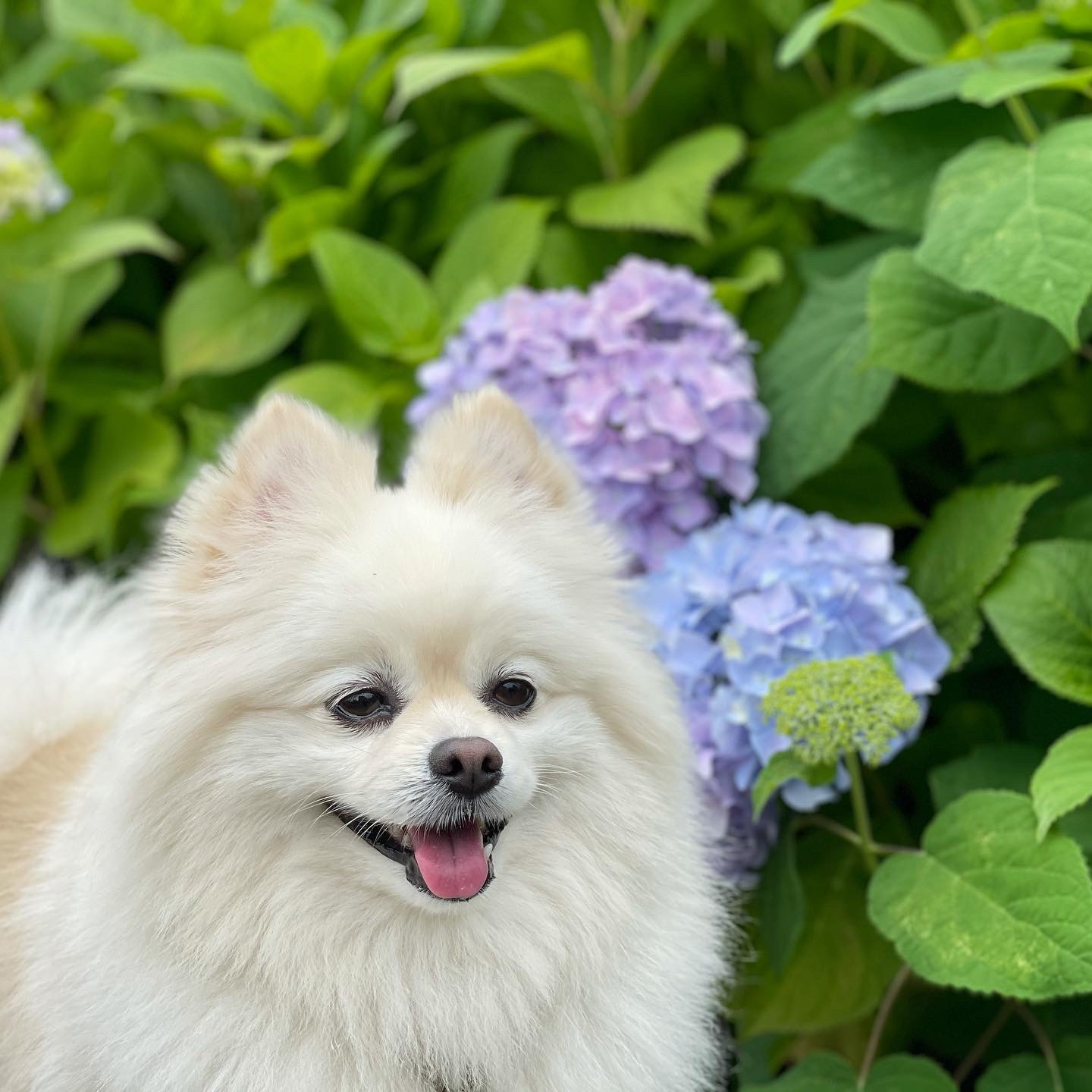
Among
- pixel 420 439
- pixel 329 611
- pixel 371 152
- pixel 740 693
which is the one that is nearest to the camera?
pixel 329 611

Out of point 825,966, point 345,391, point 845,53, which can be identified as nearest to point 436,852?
point 825,966

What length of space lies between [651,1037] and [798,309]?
165 centimetres

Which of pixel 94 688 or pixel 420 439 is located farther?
pixel 94 688

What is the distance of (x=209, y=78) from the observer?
336 centimetres

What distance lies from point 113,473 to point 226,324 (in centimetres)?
53

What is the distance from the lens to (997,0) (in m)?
2.99

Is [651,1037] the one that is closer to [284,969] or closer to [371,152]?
[284,969]

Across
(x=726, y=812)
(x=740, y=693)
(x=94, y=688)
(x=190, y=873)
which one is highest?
(x=190, y=873)

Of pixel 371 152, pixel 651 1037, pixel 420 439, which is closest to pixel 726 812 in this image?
pixel 651 1037

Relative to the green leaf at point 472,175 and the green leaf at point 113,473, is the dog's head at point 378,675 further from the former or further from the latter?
the green leaf at point 472,175

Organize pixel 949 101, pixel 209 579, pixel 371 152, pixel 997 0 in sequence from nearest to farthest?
pixel 209 579 → pixel 949 101 → pixel 997 0 → pixel 371 152

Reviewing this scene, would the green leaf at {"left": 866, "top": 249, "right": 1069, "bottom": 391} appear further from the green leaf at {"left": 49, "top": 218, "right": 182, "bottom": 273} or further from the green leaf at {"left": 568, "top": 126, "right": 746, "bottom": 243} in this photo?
the green leaf at {"left": 49, "top": 218, "right": 182, "bottom": 273}

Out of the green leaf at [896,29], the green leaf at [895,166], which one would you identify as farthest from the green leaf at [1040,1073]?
the green leaf at [896,29]

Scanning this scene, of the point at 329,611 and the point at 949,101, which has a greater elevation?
the point at 329,611
